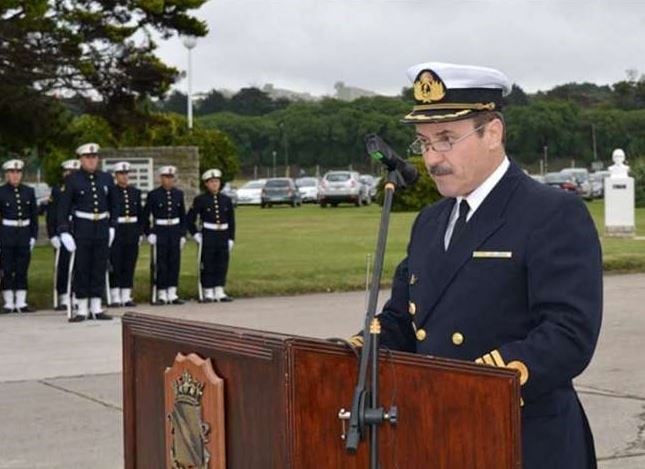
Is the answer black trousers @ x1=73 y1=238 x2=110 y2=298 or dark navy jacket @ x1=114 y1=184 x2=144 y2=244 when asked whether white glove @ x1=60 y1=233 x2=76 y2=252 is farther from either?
dark navy jacket @ x1=114 y1=184 x2=144 y2=244

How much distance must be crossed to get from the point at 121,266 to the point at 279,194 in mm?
35881

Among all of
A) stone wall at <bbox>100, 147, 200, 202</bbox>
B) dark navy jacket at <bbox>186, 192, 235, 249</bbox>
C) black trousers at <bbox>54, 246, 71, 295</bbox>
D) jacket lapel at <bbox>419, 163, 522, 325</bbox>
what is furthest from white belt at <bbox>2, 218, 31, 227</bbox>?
jacket lapel at <bbox>419, 163, 522, 325</bbox>

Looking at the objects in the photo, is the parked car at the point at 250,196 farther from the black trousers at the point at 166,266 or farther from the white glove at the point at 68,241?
the white glove at the point at 68,241

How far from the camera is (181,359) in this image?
3.12 meters

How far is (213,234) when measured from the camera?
17406mm

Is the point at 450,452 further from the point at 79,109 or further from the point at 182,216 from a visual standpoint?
the point at 79,109

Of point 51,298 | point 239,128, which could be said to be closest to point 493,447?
point 51,298

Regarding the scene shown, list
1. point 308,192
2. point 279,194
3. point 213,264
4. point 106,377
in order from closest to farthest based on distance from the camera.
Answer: point 106,377
point 213,264
point 279,194
point 308,192

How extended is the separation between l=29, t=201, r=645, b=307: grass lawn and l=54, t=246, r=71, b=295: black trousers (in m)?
0.49

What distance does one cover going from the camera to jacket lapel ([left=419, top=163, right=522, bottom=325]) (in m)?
3.28

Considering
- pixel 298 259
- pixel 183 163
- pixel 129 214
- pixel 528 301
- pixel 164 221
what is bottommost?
pixel 298 259

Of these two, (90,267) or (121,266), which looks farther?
(121,266)

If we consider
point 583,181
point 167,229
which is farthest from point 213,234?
point 583,181

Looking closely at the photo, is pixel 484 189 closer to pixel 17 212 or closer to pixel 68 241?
pixel 68 241
